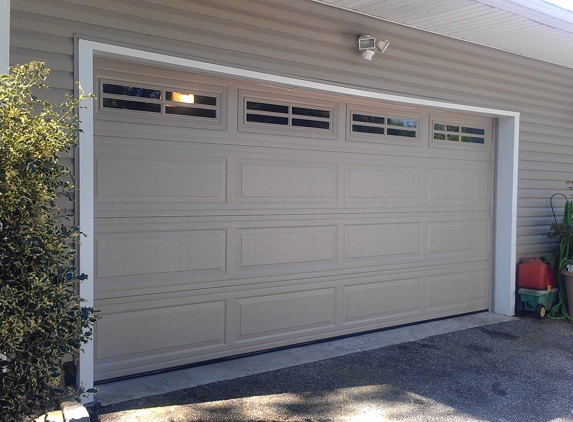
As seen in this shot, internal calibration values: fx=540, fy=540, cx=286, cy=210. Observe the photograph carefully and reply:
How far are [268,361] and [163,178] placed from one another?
1.84 metres

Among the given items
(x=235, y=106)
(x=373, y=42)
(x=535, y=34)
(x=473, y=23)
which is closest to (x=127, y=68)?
(x=235, y=106)

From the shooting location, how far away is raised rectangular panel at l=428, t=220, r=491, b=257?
243 inches

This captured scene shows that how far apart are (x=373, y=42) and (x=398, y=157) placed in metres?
1.34

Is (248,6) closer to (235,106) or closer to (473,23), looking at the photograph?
(235,106)

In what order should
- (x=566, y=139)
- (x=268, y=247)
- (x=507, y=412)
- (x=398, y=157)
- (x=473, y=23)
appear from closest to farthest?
(x=507, y=412) → (x=268, y=247) → (x=473, y=23) → (x=398, y=157) → (x=566, y=139)

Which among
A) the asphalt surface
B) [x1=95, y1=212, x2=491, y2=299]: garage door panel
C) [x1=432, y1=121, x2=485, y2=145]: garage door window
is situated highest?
[x1=432, y1=121, x2=485, y2=145]: garage door window

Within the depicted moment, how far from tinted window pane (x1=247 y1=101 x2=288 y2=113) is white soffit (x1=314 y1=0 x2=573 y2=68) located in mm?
1013

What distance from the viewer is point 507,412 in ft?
12.8

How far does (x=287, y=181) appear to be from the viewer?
16.5 feet

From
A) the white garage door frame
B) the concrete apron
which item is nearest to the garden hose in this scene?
the white garage door frame

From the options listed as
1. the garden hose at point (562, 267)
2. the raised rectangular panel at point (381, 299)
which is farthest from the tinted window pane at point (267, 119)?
the garden hose at point (562, 267)

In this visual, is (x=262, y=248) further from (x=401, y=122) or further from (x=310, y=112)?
(x=401, y=122)

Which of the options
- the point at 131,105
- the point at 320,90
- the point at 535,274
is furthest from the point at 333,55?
the point at 535,274

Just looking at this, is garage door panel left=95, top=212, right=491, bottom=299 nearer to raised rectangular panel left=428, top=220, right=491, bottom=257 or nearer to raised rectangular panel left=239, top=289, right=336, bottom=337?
raised rectangular panel left=428, top=220, right=491, bottom=257
